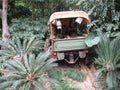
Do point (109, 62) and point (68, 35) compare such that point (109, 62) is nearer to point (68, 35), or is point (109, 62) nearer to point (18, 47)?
point (68, 35)

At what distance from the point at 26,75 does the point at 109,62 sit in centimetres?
245

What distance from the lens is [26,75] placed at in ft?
26.1

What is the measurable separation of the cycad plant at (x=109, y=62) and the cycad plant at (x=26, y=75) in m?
1.51

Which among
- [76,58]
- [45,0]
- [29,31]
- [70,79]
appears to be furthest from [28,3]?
[70,79]

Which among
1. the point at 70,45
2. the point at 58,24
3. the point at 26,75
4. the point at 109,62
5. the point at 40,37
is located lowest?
the point at 26,75

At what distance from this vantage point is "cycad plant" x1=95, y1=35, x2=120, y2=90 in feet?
26.4

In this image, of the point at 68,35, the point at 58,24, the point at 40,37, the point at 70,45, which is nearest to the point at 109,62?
the point at 70,45

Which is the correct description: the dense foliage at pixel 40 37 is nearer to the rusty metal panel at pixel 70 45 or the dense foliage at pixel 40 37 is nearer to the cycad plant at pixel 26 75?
the cycad plant at pixel 26 75

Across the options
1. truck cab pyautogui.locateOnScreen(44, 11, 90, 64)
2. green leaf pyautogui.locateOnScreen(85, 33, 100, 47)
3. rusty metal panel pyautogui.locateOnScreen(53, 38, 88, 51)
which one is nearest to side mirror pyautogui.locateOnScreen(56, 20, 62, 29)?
truck cab pyautogui.locateOnScreen(44, 11, 90, 64)

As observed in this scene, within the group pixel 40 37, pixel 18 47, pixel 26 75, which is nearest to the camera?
pixel 26 75

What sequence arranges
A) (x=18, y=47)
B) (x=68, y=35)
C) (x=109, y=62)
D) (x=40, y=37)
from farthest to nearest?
(x=40, y=37), (x=68, y=35), (x=18, y=47), (x=109, y=62)

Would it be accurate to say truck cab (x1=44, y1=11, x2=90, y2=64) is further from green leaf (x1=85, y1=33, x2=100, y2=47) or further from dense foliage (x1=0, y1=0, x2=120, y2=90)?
dense foliage (x1=0, y1=0, x2=120, y2=90)

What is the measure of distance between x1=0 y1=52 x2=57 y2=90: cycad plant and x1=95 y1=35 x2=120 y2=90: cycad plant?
1512mm

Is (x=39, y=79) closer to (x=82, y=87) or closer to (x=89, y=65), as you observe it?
(x=82, y=87)
